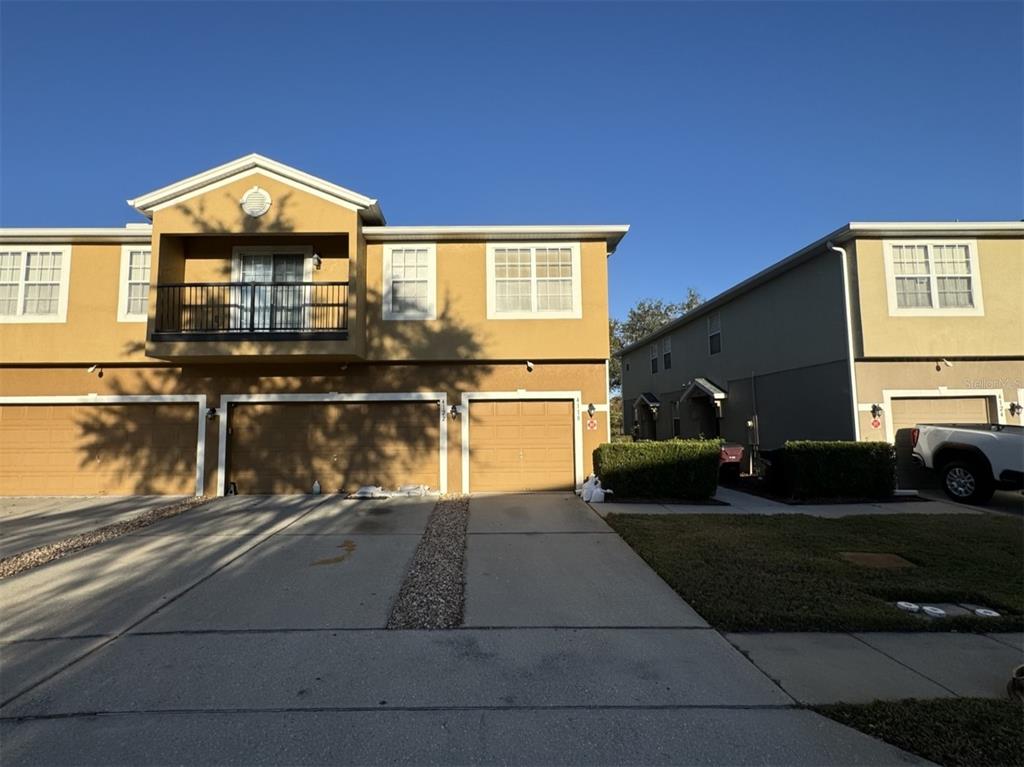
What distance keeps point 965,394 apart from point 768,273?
5.38 meters

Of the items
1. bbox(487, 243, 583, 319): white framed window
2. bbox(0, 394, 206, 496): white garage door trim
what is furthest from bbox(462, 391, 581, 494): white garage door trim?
bbox(0, 394, 206, 496): white garage door trim

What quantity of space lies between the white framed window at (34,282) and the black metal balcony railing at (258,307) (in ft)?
8.57

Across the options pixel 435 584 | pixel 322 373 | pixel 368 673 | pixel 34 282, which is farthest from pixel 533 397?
pixel 34 282

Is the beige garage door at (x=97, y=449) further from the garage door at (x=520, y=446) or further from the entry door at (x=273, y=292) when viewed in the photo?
the garage door at (x=520, y=446)

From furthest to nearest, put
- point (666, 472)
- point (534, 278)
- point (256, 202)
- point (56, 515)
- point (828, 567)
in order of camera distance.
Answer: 1. point (534, 278)
2. point (256, 202)
3. point (666, 472)
4. point (56, 515)
5. point (828, 567)

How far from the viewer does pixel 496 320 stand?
456 inches

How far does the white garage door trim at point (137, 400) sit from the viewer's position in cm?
1160

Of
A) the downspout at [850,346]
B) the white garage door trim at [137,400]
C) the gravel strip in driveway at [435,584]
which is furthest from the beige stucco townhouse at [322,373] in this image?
the downspout at [850,346]

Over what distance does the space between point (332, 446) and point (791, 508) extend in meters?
9.57

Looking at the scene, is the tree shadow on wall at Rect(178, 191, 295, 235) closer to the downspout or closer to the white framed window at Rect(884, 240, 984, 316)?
the downspout

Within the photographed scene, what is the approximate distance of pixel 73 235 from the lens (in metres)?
11.5

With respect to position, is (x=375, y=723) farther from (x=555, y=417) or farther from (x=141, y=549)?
(x=555, y=417)

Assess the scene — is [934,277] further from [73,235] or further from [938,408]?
[73,235]

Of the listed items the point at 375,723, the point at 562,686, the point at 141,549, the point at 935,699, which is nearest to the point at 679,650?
the point at 562,686
